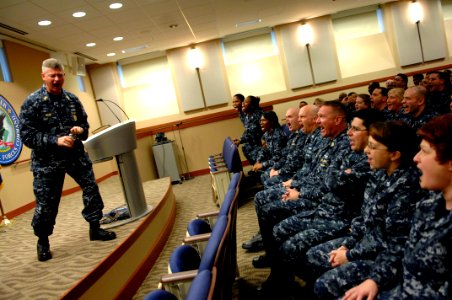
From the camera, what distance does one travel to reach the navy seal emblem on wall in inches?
217

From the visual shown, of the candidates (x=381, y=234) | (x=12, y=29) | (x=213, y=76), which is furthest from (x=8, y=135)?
(x=381, y=234)

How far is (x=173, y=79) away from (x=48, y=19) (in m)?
4.30

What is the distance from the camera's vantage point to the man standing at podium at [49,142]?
8.53 feet

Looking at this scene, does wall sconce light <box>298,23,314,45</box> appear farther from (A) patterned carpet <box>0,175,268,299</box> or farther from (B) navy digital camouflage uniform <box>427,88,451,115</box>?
(A) patterned carpet <box>0,175,268,299</box>

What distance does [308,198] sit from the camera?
2.54 m

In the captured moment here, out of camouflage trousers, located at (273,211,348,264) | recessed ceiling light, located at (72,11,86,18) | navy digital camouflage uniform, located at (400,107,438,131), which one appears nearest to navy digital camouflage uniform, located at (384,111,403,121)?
navy digital camouflage uniform, located at (400,107,438,131)

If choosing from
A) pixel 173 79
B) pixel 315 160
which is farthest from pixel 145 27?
pixel 315 160

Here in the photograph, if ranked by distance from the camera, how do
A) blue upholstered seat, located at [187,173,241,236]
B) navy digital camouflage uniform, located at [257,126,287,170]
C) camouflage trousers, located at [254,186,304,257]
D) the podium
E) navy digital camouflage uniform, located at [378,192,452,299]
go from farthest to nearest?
1. navy digital camouflage uniform, located at [257,126,287,170]
2. the podium
3. camouflage trousers, located at [254,186,304,257]
4. blue upholstered seat, located at [187,173,241,236]
5. navy digital camouflage uniform, located at [378,192,452,299]

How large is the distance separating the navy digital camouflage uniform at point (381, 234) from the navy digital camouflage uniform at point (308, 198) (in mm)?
794

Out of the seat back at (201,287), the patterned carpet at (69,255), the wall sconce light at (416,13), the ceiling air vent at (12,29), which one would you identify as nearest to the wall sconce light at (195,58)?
the ceiling air vent at (12,29)

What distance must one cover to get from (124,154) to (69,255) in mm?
946

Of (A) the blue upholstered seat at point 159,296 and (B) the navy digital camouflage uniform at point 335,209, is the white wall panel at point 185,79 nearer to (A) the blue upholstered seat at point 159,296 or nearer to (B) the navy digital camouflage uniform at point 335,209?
(B) the navy digital camouflage uniform at point 335,209

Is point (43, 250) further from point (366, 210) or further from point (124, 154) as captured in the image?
point (366, 210)

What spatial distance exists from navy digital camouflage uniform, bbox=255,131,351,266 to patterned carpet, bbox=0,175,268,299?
36 centimetres
